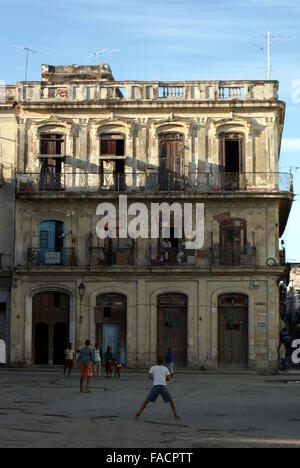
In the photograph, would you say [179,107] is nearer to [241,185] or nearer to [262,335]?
[241,185]

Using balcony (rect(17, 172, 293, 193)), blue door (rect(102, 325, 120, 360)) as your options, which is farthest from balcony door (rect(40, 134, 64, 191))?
blue door (rect(102, 325, 120, 360))

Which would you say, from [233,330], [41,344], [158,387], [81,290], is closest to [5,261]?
[81,290]

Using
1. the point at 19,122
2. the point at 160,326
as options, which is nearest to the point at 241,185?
the point at 160,326

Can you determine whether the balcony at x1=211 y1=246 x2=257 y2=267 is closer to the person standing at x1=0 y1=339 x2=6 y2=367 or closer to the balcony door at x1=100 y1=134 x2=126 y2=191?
the balcony door at x1=100 y1=134 x2=126 y2=191

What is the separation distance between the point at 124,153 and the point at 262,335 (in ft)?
34.0

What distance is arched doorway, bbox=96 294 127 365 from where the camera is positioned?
38.6 m

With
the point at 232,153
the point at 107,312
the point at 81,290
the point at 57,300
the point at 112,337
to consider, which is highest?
the point at 232,153

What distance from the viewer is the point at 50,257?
39.1m

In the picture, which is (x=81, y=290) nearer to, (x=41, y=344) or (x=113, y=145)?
(x=41, y=344)

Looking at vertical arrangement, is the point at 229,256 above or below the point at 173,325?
above

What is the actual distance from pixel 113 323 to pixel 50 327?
2.89 meters

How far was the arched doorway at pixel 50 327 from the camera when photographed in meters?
39.0

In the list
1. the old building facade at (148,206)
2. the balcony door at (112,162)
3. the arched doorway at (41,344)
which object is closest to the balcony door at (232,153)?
the old building facade at (148,206)

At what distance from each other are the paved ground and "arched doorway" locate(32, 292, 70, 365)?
7280 mm
